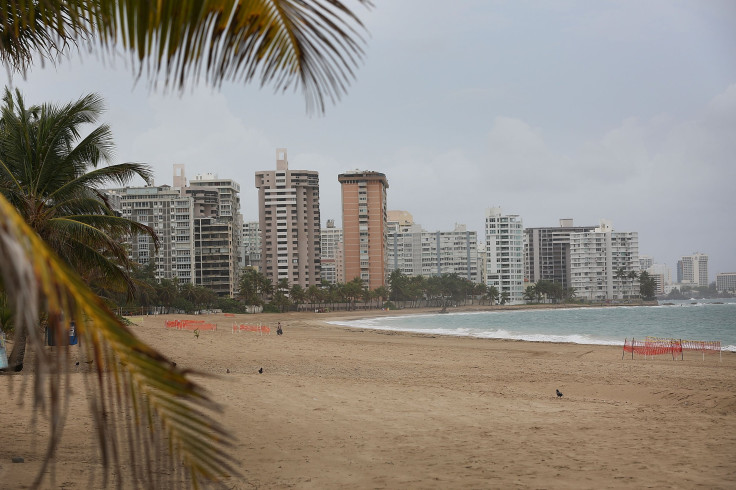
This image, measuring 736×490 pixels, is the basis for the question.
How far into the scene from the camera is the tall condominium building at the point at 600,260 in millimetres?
168625

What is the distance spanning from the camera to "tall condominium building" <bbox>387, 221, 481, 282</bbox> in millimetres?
169375

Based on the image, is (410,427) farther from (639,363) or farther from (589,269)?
(589,269)

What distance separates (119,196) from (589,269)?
386 feet

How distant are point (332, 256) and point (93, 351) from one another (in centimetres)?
19277

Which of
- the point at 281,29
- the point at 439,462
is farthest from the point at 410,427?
the point at 281,29

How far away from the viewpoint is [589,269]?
171m

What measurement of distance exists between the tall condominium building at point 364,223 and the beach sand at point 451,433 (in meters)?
114

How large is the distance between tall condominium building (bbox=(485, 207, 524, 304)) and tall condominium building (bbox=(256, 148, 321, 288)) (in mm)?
49566

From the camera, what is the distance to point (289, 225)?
125375 mm

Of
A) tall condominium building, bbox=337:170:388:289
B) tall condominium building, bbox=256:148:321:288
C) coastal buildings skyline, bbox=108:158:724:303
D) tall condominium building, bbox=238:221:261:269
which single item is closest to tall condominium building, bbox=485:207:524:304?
coastal buildings skyline, bbox=108:158:724:303

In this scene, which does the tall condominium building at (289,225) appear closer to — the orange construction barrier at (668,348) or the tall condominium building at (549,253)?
the tall condominium building at (549,253)

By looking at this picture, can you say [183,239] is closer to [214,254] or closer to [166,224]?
[166,224]

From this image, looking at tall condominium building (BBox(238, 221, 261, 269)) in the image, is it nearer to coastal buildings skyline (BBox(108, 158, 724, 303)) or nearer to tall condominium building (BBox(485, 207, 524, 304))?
coastal buildings skyline (BBox(108, 158, 724, 303))

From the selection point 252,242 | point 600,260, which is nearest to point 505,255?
point 600,260
